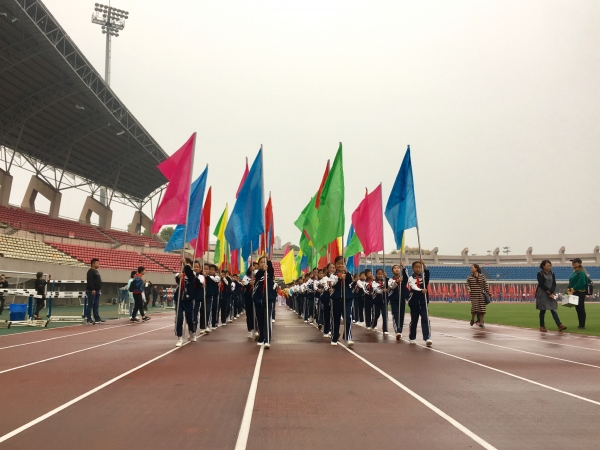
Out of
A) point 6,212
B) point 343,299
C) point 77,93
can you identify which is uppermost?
point 77,93

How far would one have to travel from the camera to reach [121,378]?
7.76 meters

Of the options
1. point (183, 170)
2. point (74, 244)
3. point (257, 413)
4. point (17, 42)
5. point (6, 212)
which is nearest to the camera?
point (257, 413)

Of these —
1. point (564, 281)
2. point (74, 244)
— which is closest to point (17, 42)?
point (74, 244)

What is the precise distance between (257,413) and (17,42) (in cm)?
3018

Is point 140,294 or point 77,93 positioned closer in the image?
point 140,294

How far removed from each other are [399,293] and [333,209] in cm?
279

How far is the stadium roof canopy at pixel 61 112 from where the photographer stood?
29.4 meters

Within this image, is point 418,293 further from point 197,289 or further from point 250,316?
point 197,289

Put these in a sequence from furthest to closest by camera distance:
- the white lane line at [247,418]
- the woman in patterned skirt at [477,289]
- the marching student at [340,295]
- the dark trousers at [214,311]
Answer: the woman in patterned skirt at [477,289] → the dark trousers at [214,311] → the marching student at [340,295] → the white lane line at [247,418]

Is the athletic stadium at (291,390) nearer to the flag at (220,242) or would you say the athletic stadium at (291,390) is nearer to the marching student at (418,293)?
the marching student at (418,293)

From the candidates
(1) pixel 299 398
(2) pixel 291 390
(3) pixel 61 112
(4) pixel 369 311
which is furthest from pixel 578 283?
(3) pixel 61 112

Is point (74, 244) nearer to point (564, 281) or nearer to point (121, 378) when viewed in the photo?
point (121, 378)

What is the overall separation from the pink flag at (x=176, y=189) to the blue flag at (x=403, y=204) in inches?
209

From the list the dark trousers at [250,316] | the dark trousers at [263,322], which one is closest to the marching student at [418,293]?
the dark trousers at [263,322]
